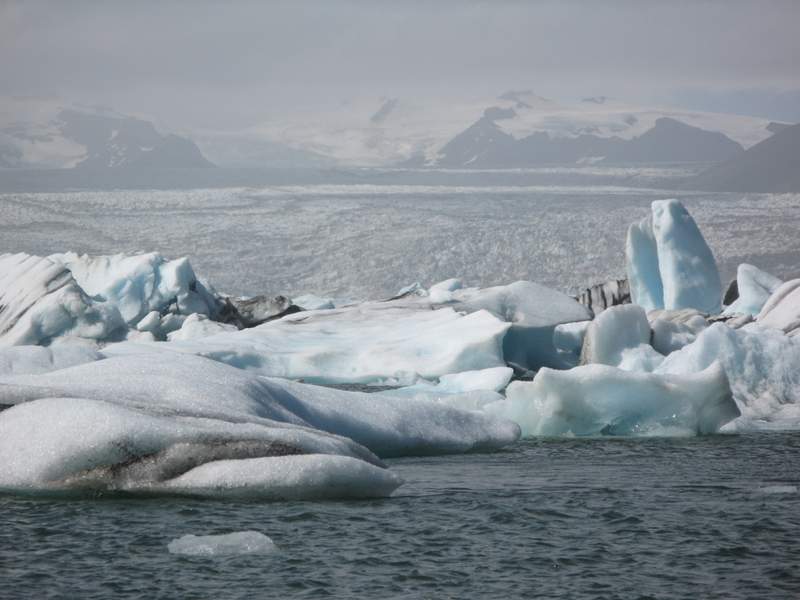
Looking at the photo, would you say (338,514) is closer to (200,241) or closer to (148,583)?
(148,583)

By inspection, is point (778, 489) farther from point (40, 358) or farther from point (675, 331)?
point (675, 331)

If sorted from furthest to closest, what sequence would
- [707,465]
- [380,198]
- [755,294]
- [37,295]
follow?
[380,198] → [755,294] → [37,295] → [707,465]

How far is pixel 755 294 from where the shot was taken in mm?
17594

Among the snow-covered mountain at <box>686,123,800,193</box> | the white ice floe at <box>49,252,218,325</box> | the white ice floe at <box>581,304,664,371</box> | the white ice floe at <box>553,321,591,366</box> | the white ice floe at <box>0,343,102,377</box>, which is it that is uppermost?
the snow-covered mountain at <box>686,123,800,193</box>

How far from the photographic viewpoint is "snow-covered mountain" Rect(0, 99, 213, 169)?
52344 millimetres

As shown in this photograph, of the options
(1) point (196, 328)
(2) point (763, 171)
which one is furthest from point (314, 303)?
(2) point (763, 171)

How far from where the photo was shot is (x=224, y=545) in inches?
202

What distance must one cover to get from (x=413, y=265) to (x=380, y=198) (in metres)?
6.41

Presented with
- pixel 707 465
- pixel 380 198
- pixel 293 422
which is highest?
pixel 380 198

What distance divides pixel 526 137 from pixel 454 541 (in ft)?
175

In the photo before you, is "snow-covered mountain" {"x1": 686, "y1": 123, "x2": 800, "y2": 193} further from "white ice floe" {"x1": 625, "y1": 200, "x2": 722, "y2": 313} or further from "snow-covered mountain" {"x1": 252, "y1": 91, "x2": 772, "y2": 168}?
"white ice floe" {"x1": 625, "y1": 200, "x2": 722, "y2": 313}

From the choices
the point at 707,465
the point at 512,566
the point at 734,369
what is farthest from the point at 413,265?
the point at 512,566

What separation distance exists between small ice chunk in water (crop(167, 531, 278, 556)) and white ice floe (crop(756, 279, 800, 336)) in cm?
833

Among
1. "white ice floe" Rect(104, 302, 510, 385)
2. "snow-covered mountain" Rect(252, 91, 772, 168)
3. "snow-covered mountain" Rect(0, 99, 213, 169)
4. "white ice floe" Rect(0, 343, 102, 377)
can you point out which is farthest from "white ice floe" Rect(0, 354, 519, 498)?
"snow-covered mountain" Rect(252, 91, 772, 168)
